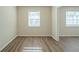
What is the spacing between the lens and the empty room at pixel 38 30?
3613mm

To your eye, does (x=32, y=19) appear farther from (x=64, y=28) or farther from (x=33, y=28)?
(x=64, y=28)

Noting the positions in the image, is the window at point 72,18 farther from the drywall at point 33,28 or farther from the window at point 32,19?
the window at point 32,19

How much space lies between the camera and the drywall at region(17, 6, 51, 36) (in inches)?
155

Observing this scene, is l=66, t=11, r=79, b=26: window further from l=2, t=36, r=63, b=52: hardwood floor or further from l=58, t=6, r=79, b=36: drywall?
l=2, t=36, r=63, b=52: hardwood floor

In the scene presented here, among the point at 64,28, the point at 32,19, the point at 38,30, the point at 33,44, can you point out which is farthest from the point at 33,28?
the point at 64,28

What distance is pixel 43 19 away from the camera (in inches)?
181

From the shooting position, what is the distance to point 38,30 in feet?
13.5

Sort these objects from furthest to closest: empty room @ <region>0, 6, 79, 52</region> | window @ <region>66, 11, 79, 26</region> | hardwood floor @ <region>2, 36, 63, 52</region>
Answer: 1. window @ <region>66, 11, 79, 26</region>
2. empty room @ <region>0, 6, 79, 52</region>
3. hardwood floor @ <region>2, 36, 63, 52</region>

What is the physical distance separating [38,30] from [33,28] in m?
0.19

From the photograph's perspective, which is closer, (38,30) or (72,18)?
(72,18)

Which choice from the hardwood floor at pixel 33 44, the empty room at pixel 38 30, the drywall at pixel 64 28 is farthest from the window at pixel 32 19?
the drywall at pixel 64 28

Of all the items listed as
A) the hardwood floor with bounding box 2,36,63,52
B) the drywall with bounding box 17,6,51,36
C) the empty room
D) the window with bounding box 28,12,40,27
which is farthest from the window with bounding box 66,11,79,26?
the window with bounding box 28,12,40,27
